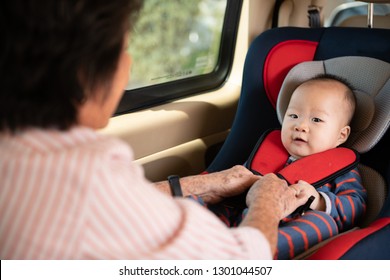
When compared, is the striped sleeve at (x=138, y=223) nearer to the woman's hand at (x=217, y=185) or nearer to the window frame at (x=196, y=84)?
the woman's hand at (x=217, y=185)

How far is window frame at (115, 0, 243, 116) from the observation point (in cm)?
226

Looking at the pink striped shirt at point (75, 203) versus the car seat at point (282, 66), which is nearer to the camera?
the pink striped shirt at point (75, 203)

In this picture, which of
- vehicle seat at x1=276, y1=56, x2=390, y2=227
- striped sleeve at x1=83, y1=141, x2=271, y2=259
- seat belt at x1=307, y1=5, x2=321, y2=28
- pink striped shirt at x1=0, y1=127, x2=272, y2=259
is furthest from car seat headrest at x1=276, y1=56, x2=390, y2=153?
pink striped shirt at x1=0, y1=127, x2=272, y2=259

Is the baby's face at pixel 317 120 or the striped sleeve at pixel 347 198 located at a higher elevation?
the baby's face at pixel 317 120

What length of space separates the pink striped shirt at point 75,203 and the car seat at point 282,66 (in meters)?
1.17

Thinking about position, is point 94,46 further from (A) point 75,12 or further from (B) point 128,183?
(B) point 128,183

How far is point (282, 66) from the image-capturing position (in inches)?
79.8

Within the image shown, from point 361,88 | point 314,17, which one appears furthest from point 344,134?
point 314,17

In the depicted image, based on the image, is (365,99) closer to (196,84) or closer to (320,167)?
(320,167)

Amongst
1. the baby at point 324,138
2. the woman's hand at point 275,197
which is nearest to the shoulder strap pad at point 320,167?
the baby at point 324,138

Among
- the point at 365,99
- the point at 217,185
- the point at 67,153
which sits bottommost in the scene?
the point at 217,185

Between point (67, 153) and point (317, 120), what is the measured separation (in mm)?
1119

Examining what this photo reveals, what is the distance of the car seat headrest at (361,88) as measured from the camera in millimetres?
1730

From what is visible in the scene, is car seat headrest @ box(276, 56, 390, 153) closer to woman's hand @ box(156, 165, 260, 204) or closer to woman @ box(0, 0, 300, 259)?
woman's hand @ box(156, 165, 260, 204)
